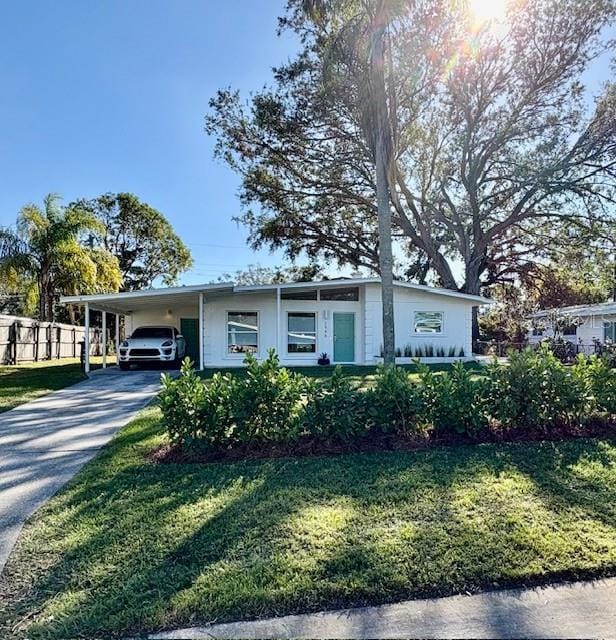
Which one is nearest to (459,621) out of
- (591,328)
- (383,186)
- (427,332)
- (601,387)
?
(601,387)

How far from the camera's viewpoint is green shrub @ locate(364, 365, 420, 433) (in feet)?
18.0

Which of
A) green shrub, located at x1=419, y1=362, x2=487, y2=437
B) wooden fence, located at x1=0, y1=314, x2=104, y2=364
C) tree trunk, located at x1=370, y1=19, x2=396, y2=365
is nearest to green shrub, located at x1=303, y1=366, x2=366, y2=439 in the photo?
green shrub, located at x1=419, y1=362, x2=487, y2=437

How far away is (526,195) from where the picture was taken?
70.0ft

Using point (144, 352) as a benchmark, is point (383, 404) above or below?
below

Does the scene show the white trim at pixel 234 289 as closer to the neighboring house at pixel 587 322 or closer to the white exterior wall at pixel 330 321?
the white exterior wall at pixel 330 321

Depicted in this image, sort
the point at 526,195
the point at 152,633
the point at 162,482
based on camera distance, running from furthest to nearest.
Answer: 1. the point at 526,195
2. the point at 162,482
3. the point at 152,633

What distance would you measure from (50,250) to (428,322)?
1648 cm

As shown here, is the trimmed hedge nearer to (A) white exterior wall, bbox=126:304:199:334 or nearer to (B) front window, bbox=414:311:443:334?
(B) front window, bbox=414:311:443:334

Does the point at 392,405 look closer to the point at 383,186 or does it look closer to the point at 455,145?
the point at 383,186

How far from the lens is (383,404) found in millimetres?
5500

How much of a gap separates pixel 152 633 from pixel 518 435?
4788mm

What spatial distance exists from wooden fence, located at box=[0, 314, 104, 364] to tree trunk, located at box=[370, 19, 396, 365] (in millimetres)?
15383

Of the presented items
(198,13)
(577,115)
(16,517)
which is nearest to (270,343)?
(198,13)

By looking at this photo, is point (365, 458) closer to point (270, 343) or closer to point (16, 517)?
point (16, 517)
